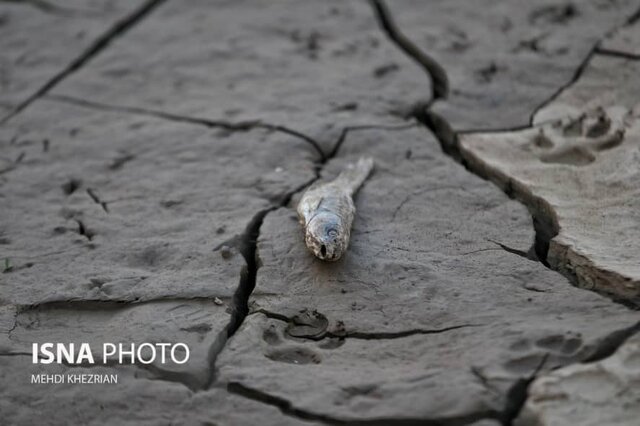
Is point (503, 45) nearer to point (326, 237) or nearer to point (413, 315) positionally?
point (326, 237)

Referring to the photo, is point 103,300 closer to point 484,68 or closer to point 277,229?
point 277,229

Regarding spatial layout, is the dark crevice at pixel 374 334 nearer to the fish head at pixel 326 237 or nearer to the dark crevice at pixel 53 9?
the fish head at pixel 326 237

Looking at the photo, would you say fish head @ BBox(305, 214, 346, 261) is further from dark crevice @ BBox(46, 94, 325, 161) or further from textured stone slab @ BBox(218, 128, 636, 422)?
dark crevice @ BBox(46, 94, 325, 161)

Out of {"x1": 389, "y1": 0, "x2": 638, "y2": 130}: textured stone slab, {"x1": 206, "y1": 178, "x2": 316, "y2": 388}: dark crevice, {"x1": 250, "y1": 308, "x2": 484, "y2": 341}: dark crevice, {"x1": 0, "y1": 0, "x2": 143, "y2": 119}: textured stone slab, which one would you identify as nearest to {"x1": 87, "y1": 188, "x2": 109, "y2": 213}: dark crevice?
{"x1": 206, "y1": 178, "x2": 316, "y2": 388}: dark crevice

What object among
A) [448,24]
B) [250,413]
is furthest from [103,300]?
[448,24]

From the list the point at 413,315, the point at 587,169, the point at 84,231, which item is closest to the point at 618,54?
Answer: the point at 587,169
